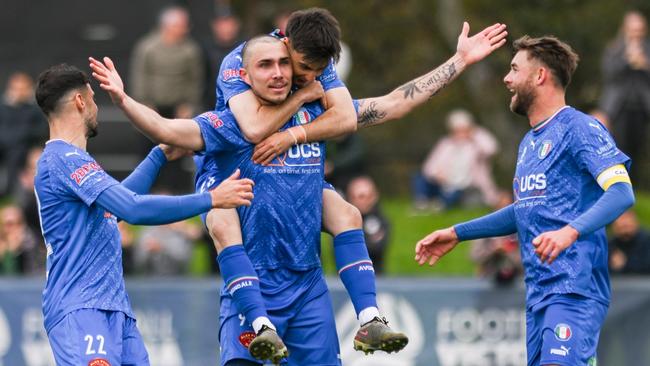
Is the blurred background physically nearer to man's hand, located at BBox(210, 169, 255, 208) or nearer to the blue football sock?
the blue football sock

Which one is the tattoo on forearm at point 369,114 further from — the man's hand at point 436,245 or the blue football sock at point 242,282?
the blue football sock at point 242,282

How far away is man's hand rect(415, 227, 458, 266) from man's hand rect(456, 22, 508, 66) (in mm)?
1059

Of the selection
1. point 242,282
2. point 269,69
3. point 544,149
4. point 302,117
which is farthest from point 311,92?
point 544,149

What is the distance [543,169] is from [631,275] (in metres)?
5.81

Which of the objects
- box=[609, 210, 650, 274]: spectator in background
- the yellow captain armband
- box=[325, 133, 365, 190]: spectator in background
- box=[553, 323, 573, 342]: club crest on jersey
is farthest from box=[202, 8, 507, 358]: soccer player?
box=[325, 133, 365, 190]: spectator in background

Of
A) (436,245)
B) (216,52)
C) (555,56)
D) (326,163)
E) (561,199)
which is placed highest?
(216,52)

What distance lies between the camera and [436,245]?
902 centimetres

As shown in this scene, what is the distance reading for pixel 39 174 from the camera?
26.8ft

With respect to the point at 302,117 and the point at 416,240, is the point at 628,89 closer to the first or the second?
the point at 416,240

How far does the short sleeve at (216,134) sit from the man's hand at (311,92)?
0.44 metres

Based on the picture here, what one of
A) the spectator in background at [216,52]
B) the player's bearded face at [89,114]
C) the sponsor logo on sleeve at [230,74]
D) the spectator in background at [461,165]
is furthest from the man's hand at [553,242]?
the spectator in background at [461,165]

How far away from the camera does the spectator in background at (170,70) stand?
55.4ft

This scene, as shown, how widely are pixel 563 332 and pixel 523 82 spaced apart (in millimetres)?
1503

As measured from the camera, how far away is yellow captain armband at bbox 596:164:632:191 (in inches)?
323
